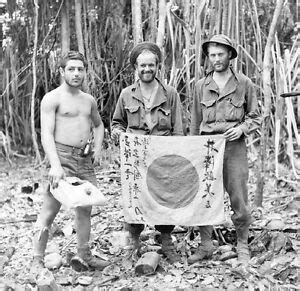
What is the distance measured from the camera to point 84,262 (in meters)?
3.23

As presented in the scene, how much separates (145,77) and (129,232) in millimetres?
1005

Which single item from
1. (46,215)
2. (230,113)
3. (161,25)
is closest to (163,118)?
(230,113)

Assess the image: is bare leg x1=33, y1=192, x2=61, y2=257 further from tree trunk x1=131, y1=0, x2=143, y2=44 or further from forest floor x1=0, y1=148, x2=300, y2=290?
tree trunk x1=131, y1=0, x2=143, y2=44

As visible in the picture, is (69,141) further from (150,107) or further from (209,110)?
(209,110)

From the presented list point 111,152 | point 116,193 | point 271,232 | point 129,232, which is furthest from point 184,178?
point 111,152

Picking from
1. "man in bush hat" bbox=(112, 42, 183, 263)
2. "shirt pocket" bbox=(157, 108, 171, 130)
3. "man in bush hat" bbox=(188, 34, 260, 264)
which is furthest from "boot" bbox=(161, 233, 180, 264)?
"shirt pocket" bbox=(157, 108, 171, 130)

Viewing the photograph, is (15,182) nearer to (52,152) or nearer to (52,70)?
(52,70)

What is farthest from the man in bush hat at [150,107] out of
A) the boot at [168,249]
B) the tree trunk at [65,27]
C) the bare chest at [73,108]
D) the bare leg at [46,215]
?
the tree trunk at [65,27]

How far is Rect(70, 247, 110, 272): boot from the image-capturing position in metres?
3.22

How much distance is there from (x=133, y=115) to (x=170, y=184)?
485 millimetres

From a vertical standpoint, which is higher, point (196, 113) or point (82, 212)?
point (196, 113)

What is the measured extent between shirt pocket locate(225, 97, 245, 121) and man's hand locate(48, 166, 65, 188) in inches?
40.1

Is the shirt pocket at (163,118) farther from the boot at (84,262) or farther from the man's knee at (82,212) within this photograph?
the boot at (84,262)

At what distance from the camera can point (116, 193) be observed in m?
5.09
